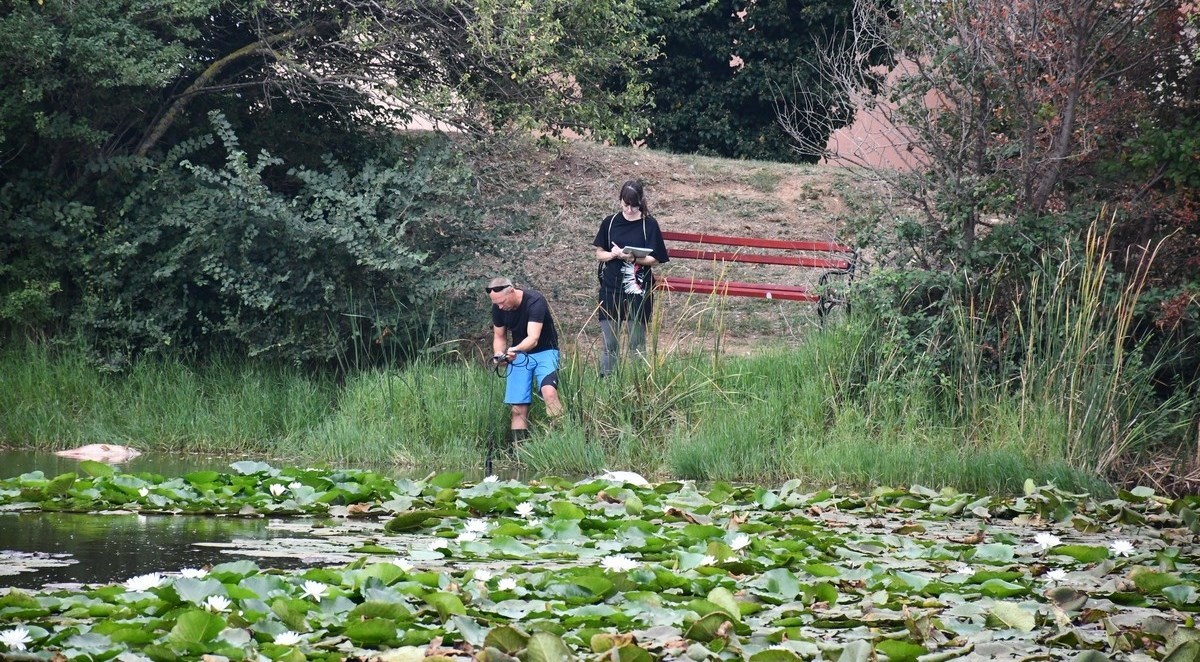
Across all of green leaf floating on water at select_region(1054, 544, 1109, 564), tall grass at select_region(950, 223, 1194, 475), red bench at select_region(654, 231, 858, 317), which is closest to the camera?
green leaf floating on water at select_region(1054, 544, 1109, 564)

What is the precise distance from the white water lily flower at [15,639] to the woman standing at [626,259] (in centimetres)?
733

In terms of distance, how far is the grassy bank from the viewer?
29.2ft

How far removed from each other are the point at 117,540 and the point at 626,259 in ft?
19.5

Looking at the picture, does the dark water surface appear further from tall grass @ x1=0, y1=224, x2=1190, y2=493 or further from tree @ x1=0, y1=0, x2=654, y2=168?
tree @ x1=0, y1=0, x2=654, y2=168

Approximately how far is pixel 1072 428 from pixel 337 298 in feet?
21.6

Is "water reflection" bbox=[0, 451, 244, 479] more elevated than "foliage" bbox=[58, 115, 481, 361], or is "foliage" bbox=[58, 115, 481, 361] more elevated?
"foliage" bbox=[58, 115, 481, 361]

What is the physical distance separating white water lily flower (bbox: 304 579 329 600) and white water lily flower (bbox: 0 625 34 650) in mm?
840

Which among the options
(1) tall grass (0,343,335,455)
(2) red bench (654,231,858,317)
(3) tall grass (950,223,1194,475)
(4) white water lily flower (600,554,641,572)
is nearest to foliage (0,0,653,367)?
(1) tall grass (0,343,335,455)

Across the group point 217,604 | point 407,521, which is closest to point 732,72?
point 407,521

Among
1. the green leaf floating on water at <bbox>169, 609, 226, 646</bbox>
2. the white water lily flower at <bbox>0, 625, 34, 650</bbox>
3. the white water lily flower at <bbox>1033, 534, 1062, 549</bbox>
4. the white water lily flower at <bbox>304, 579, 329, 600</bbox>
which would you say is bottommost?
the white water lily flower at <bbox>1033, 534, 1062, 549</bbox>

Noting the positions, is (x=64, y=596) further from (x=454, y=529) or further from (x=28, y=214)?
(x=28, y=214)

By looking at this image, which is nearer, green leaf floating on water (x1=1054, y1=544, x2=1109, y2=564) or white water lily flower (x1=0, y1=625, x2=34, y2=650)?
white water lily flower (x1=0, y1=625, x2=34, y2=650)

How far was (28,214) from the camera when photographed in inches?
485

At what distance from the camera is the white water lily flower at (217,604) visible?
3.82m
